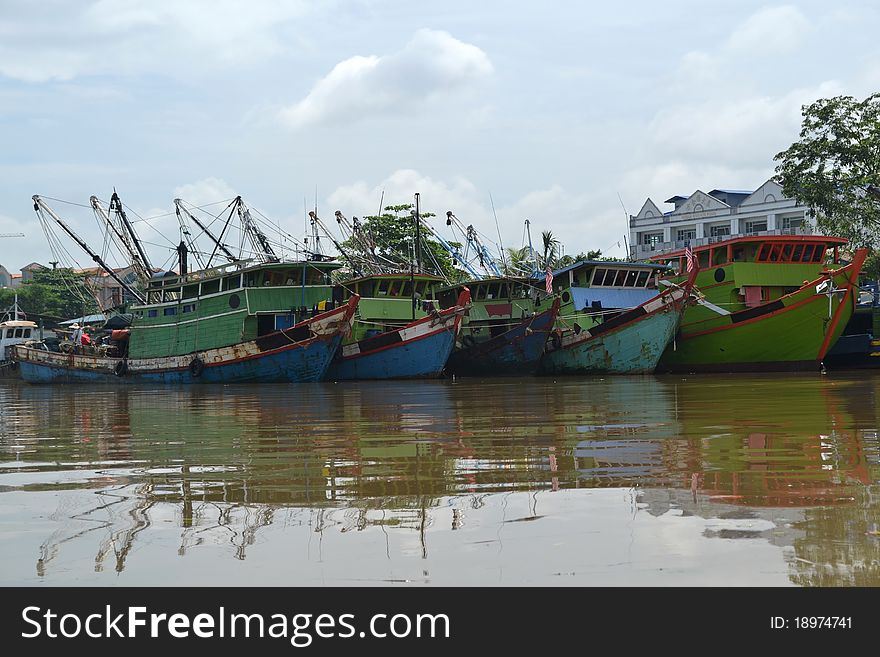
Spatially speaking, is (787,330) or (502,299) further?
(502,299)

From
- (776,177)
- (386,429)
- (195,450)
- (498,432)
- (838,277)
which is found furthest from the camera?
(776,177)

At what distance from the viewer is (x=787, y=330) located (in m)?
36.2

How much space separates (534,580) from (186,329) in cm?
3701

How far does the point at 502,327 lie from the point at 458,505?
35730mm

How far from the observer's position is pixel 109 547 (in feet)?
17.3

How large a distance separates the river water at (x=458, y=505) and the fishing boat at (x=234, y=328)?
2260 centimetres

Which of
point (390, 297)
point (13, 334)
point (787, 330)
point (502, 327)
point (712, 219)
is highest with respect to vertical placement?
point (712, 219)

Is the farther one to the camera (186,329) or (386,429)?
(186,329)

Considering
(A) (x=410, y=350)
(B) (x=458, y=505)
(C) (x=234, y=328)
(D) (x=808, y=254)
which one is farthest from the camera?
(D) (x=808, y=254)

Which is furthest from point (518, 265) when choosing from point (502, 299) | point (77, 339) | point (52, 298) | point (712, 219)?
point (52, 298)

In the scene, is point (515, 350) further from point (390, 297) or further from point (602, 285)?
point (390, 297)
